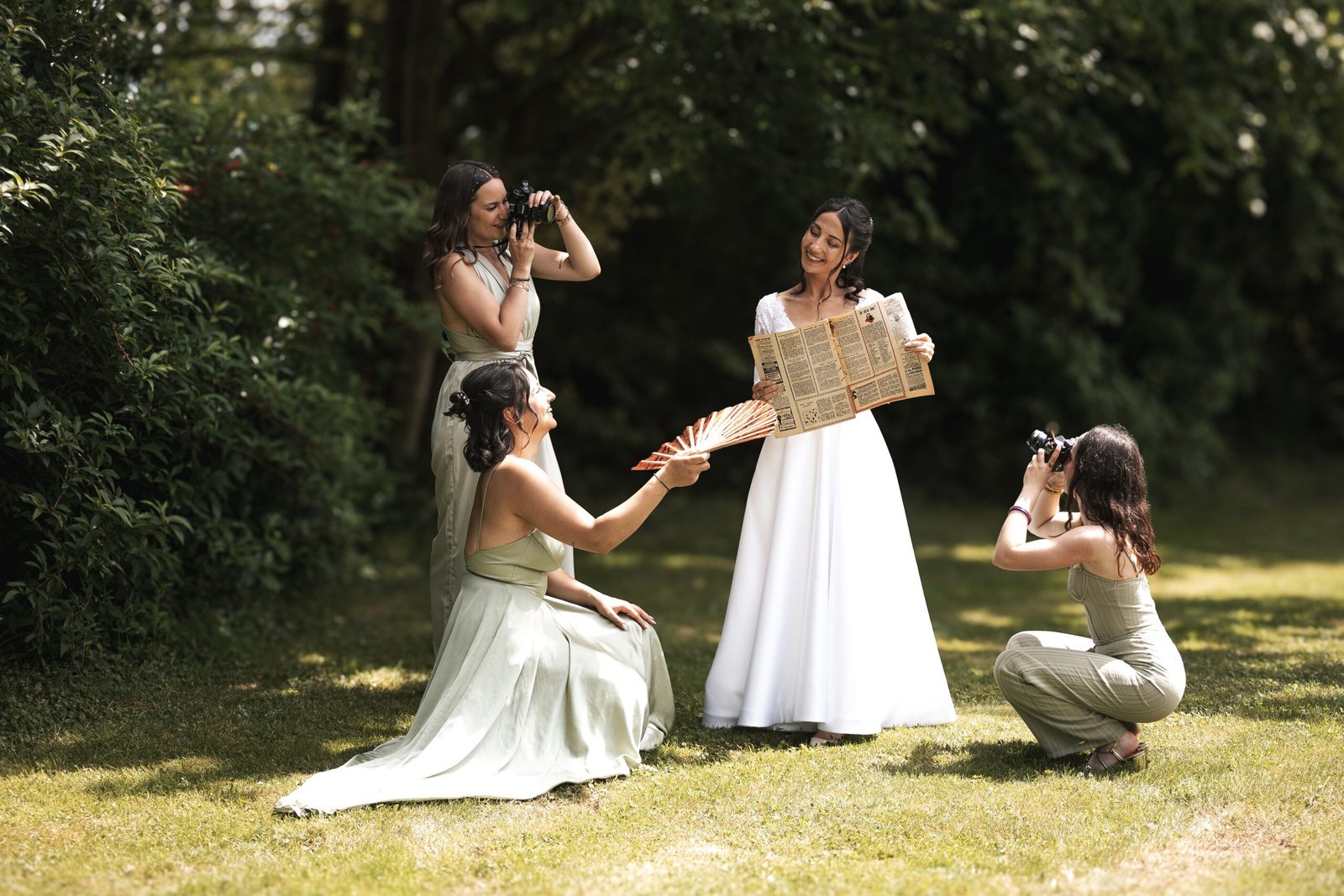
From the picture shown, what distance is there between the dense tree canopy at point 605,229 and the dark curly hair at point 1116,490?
12.7 ft

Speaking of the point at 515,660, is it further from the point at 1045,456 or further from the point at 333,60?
the point at 333,60

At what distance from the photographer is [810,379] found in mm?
5164

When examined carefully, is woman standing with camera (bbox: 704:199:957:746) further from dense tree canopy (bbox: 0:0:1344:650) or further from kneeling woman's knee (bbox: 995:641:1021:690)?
dense tree canopy (bbox: 0:0:1344:650)

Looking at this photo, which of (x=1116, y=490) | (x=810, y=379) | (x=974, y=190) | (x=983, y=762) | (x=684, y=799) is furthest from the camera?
(x=974, y=190)

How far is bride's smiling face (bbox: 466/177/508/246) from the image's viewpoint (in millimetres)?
5332

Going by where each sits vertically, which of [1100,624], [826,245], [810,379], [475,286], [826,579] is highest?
[826,245]

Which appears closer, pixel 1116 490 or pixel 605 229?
pixel 1116 490

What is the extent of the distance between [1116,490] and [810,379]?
50.0 inches

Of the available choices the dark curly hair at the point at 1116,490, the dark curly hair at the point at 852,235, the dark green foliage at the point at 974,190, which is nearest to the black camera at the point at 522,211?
the dark curly hair at the point at 852,235

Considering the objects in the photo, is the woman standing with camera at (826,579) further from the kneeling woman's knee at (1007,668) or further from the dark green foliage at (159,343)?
the dark green foliage at (159,343)

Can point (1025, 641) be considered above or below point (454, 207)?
below

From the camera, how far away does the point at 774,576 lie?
5332 mm

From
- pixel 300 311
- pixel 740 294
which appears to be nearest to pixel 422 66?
pixel 300 311

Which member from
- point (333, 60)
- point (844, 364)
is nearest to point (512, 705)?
point (844, 364)
